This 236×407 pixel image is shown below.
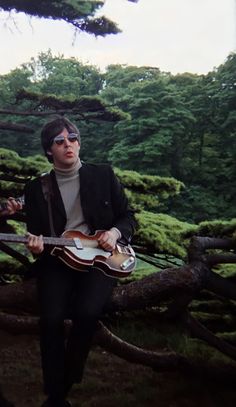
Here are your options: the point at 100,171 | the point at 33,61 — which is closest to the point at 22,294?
the point at 100,171

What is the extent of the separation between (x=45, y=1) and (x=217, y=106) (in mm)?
2600

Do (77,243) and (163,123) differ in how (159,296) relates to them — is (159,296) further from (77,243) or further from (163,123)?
(163,123)

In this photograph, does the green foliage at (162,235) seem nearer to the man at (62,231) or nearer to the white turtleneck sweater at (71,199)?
the man at (62,231)

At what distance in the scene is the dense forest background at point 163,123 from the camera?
493 centimetres

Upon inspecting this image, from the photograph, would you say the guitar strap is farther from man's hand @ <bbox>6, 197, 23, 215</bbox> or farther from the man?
man's hand @ <bbox>6, 197, 23, 215</bbox>

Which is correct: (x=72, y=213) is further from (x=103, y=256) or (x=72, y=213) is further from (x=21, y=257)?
(x=21, y=257)

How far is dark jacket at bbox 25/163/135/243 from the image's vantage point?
7.11 ft

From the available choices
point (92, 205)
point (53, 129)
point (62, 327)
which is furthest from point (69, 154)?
point (62, 327)

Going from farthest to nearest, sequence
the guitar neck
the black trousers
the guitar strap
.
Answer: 1. the guitar strap
2. the guitar neck
3. the black trousers

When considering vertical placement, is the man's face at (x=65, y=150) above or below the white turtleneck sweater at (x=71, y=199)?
above

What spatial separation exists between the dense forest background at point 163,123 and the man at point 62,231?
2387 mm

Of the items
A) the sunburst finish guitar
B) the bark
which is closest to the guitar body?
the sunburst finish guitar

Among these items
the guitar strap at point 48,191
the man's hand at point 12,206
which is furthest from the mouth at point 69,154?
the man's hand at point 12,206

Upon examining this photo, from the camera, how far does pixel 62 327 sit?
1.99 metres
